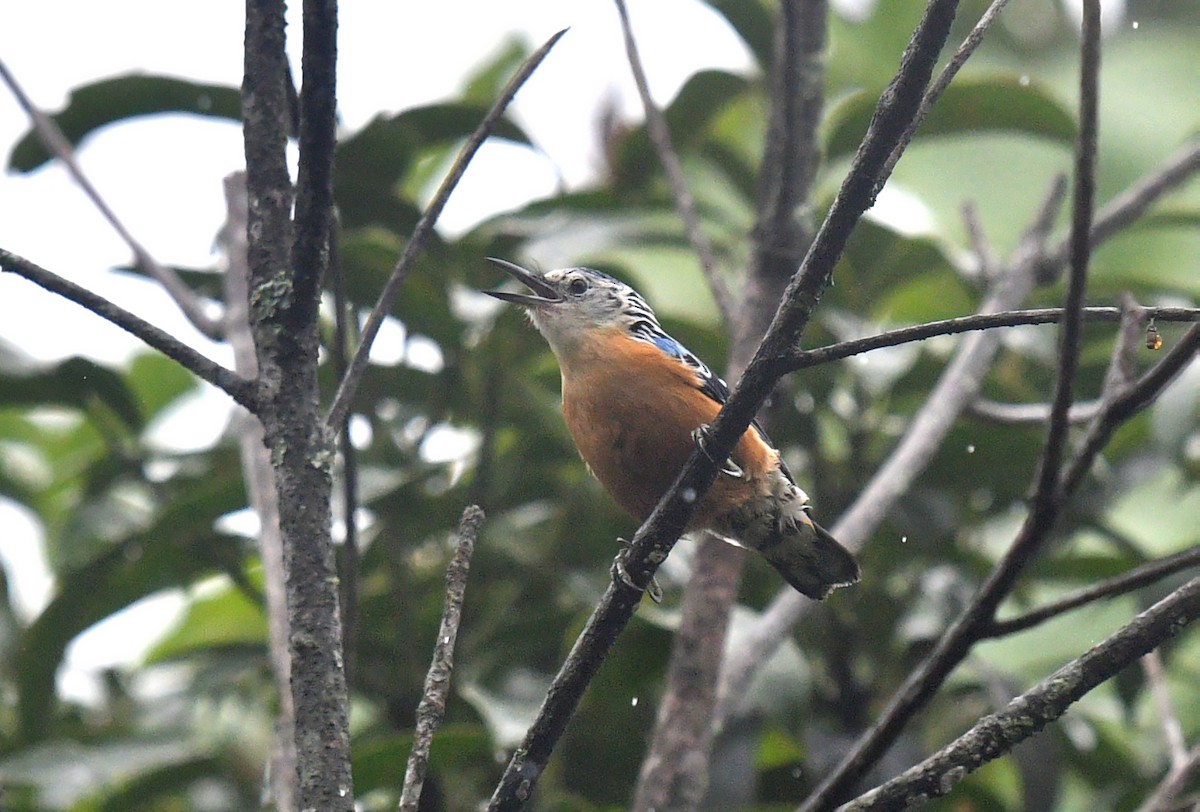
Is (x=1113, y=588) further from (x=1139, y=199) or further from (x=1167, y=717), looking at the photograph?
(x=1139, y=199)

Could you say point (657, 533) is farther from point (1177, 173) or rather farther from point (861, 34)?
point (861, 34)

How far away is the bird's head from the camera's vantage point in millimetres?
3939

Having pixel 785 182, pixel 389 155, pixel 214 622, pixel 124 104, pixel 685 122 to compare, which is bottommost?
pixel 214 622

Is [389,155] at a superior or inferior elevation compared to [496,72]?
inferior

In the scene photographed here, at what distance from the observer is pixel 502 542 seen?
3789 millimetres

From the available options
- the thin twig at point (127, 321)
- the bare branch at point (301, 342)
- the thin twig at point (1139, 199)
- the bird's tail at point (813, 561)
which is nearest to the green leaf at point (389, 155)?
the bird's tail at point (813, 561)

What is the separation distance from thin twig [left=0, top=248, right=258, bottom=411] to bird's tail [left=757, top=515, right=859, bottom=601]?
199 centimetres

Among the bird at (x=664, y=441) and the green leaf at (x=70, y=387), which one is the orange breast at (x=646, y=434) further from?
the green leaf at (x=70, y=387)

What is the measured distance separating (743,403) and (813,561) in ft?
5.65

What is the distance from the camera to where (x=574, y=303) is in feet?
13.6

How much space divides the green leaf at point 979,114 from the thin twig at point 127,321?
9.84 ft

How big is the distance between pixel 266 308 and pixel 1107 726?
3295mm

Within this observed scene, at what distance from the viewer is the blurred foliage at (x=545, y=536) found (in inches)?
147

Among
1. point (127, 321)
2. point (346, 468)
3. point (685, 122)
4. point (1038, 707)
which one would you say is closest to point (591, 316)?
point (685, 122)
